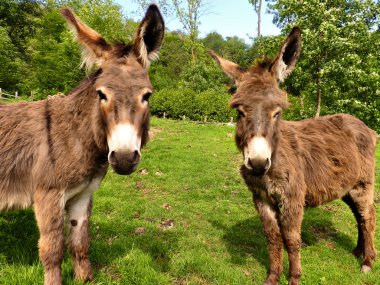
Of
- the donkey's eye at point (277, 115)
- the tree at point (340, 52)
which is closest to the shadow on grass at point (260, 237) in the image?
the donkey's eye at point (277, 115)

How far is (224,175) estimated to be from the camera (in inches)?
299

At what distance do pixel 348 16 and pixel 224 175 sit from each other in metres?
10.7

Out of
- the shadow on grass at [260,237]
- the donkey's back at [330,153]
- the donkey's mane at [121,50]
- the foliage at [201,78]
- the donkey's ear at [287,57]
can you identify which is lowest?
the shadow on grass at [260,237]

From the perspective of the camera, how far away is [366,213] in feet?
13.4

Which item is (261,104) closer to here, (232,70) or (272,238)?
(232,70)

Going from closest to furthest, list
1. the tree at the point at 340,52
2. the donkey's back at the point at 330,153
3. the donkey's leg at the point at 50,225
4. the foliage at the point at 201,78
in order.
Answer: the donkey's leg at the point at 50,225 < the donkey's back at the point at 330,153 < the tree at the point at 340,52 < the foliage at the point at 201,78

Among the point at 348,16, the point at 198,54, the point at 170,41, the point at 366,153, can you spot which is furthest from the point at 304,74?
the point at 170,41

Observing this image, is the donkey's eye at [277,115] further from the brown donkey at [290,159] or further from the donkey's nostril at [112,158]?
the donkey's nostril at [112,158]

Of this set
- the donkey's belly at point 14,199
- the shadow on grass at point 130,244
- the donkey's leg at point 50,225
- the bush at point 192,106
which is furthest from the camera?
the bush at point 192,106

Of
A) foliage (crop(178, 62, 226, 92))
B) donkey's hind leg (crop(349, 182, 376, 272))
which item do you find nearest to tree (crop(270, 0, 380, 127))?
donkey's hind leg (crop(349, 182, 376, 272))

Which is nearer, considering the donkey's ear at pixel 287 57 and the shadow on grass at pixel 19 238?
the donkey's ear at pixel 287 57

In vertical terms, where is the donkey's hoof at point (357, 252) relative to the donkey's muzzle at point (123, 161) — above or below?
below

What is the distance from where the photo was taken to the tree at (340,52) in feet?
40.9

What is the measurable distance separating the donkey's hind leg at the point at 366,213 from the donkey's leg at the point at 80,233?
3.58 meters
